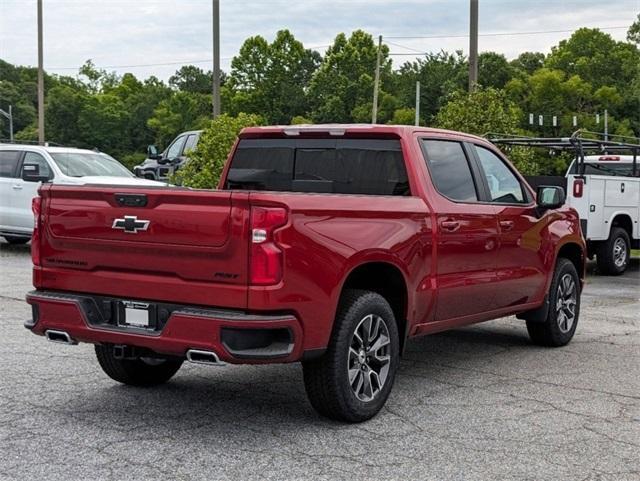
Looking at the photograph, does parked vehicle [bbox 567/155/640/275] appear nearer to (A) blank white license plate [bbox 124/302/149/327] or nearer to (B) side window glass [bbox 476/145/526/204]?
(B) side window glass [bbox 476/145/526/204]

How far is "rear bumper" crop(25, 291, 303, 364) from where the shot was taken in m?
4.98

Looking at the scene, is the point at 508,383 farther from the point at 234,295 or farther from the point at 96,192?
the point at 96,192

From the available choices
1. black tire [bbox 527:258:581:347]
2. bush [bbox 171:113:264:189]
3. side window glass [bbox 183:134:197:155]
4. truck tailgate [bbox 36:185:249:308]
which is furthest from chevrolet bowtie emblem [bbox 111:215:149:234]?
side window glass [bbox 183:134:197:155]

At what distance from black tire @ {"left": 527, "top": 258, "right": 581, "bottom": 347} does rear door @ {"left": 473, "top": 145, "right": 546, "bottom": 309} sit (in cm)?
33

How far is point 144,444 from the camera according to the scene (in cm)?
512

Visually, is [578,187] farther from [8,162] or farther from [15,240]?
[15,240]

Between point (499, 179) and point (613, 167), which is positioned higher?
point (613, 167)

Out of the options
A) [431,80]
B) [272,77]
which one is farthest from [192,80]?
[431,80]

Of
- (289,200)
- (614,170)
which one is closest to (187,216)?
(289,200)

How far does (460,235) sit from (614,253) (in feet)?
29.4

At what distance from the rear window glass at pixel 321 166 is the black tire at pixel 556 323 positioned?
7.97 ft

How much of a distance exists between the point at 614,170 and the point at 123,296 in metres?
13.1

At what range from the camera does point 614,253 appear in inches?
582

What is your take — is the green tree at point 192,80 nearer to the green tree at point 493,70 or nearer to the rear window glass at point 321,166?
the green tree at point 493,70
